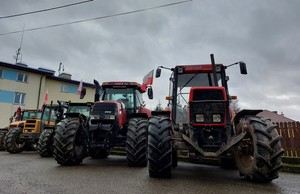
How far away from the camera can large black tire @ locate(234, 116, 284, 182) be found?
4176 mm

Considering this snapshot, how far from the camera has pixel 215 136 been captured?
5152mm

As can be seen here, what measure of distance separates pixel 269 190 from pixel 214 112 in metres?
1.83

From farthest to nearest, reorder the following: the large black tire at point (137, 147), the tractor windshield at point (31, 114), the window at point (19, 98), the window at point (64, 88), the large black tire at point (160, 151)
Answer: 1. the window at point (64, 88)
2. the window at point (19, 98)
3. the tractor windshield at point (31, 114)
4. the large black tire at point (137, 147)
5. the large black tire at point (160, 151)

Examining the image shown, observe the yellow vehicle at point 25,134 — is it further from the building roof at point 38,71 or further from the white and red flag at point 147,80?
the building roof at point 38,71

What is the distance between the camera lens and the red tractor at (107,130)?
21.9 ft

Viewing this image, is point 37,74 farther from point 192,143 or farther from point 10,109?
point 192,143

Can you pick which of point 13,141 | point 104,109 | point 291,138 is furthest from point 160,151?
point 13,141

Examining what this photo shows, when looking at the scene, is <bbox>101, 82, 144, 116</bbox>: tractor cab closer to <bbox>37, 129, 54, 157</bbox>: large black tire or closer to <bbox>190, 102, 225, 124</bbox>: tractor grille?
<bbox>37, 129, 54, 157</bbox>: large black tire

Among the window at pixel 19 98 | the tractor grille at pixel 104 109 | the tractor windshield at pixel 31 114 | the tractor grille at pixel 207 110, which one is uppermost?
the window at pixel 19 98

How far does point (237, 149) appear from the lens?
4922 millimetres

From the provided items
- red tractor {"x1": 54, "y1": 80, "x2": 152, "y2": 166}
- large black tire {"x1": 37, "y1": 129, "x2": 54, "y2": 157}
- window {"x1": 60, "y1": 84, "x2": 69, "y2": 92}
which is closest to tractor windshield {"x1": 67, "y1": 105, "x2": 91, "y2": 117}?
large black tire {"x1": 37, "y1": 129, "x2": 54, "y2": 157}

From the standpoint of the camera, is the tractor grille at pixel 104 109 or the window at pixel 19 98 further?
the window at pixel 19 98

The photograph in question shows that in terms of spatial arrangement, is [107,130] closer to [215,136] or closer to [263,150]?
[215,136]

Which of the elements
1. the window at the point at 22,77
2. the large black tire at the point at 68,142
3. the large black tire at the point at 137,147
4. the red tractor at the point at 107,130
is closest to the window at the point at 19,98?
the window at the point at 22,77
